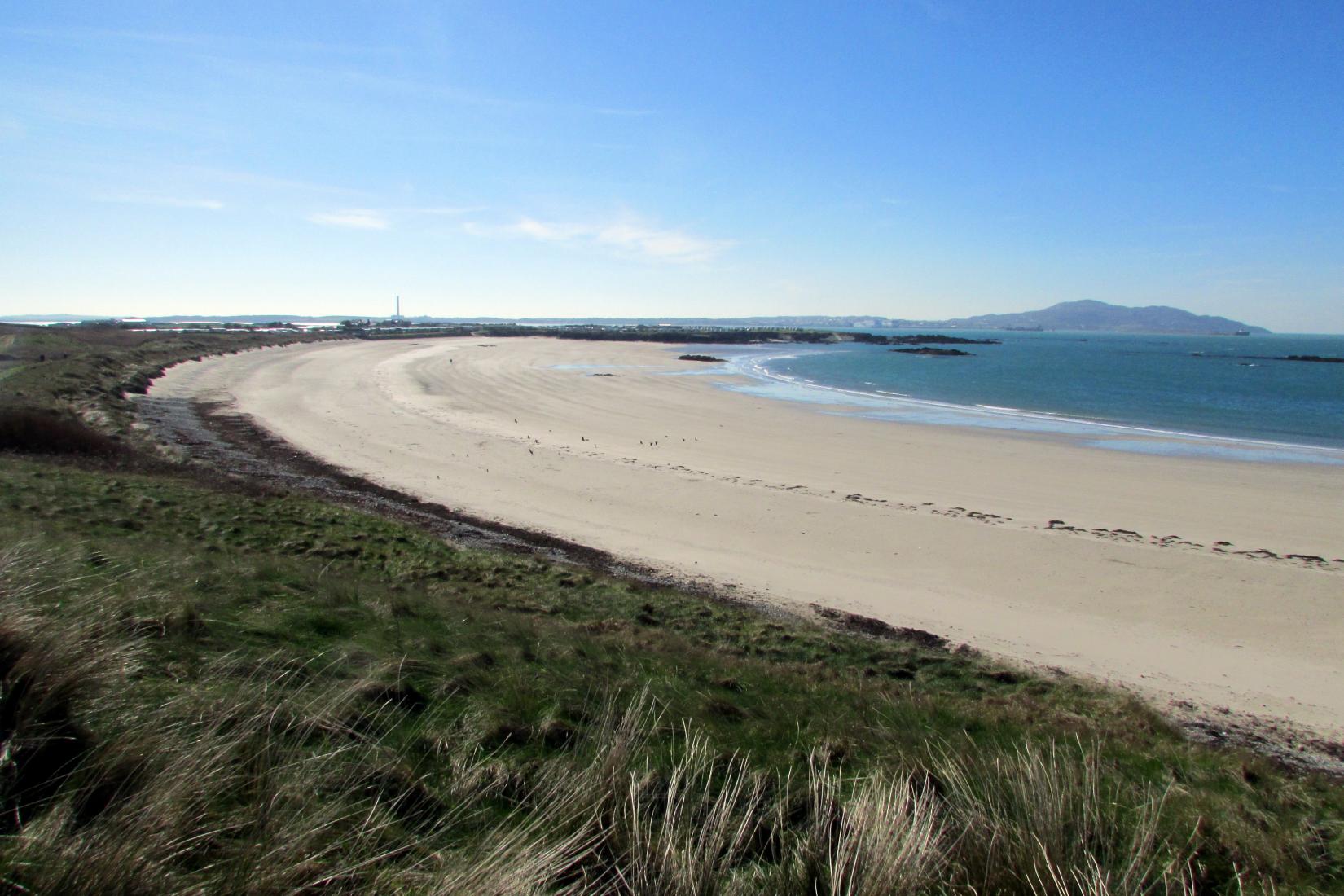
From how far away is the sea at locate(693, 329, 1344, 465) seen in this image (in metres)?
28.3

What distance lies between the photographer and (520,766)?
12.4 feet

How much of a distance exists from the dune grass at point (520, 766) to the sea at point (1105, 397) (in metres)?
24.3

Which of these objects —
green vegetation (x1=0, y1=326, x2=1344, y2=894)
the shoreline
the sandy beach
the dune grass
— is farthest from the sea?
the dune grass

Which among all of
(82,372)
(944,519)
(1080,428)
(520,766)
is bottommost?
(944,519)

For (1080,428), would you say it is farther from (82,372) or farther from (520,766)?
(82,372)

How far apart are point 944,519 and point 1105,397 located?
3509 centimetres

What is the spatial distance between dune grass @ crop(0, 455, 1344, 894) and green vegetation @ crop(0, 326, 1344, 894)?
0.02 metres

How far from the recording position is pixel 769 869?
298 centimetres

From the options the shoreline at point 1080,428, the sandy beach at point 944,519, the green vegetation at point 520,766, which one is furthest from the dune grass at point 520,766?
the shoreline at point 1080,428

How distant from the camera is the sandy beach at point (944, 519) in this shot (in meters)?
9.66

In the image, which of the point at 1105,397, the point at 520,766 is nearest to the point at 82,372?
the point at 520,766

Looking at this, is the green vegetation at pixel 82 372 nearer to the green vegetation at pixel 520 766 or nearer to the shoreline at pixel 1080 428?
the green vegetation at pixel 520 766

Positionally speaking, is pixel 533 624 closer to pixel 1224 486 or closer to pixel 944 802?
pixel 944 802

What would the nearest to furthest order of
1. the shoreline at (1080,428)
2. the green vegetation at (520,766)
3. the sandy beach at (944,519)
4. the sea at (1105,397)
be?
1. the green vegetation at (520,766)
2. the sandy beach at (944,519)
3. the shoreline at (1080,428)
4. the sea at (1105,397)
